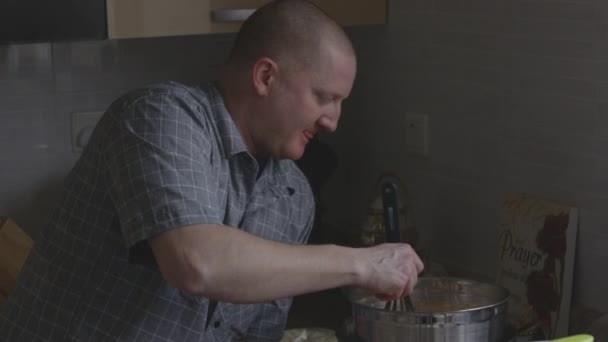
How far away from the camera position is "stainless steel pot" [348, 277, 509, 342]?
154 centimetres

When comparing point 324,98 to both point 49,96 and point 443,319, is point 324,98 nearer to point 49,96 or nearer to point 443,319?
point 443,319

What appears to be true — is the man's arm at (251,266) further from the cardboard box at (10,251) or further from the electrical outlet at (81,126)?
the electrical outlet at (81,126)

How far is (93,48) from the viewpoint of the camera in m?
2.37

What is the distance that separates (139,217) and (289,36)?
1.19ft

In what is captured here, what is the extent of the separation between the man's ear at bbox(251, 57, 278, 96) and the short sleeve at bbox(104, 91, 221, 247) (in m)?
0.11

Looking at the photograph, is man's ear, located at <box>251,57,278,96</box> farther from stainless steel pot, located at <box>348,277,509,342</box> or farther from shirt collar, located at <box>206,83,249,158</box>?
stainless steel pot, located at <box>348,277,509,342</box>

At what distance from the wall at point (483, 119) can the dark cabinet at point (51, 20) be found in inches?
27.5

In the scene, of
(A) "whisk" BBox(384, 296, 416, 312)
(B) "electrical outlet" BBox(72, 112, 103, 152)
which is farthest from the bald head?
(B) "electrical outlet" BBox(72, 112, 103, 152)

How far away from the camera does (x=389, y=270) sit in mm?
1518

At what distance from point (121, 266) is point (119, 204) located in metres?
0.15

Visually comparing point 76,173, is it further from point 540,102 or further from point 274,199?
point 540,102

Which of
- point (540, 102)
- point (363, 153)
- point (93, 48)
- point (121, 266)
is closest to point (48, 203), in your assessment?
point (93, 48)

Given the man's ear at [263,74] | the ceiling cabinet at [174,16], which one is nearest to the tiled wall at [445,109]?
the ceiling cabinet at [174,16]

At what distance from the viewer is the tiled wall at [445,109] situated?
1935 mm
